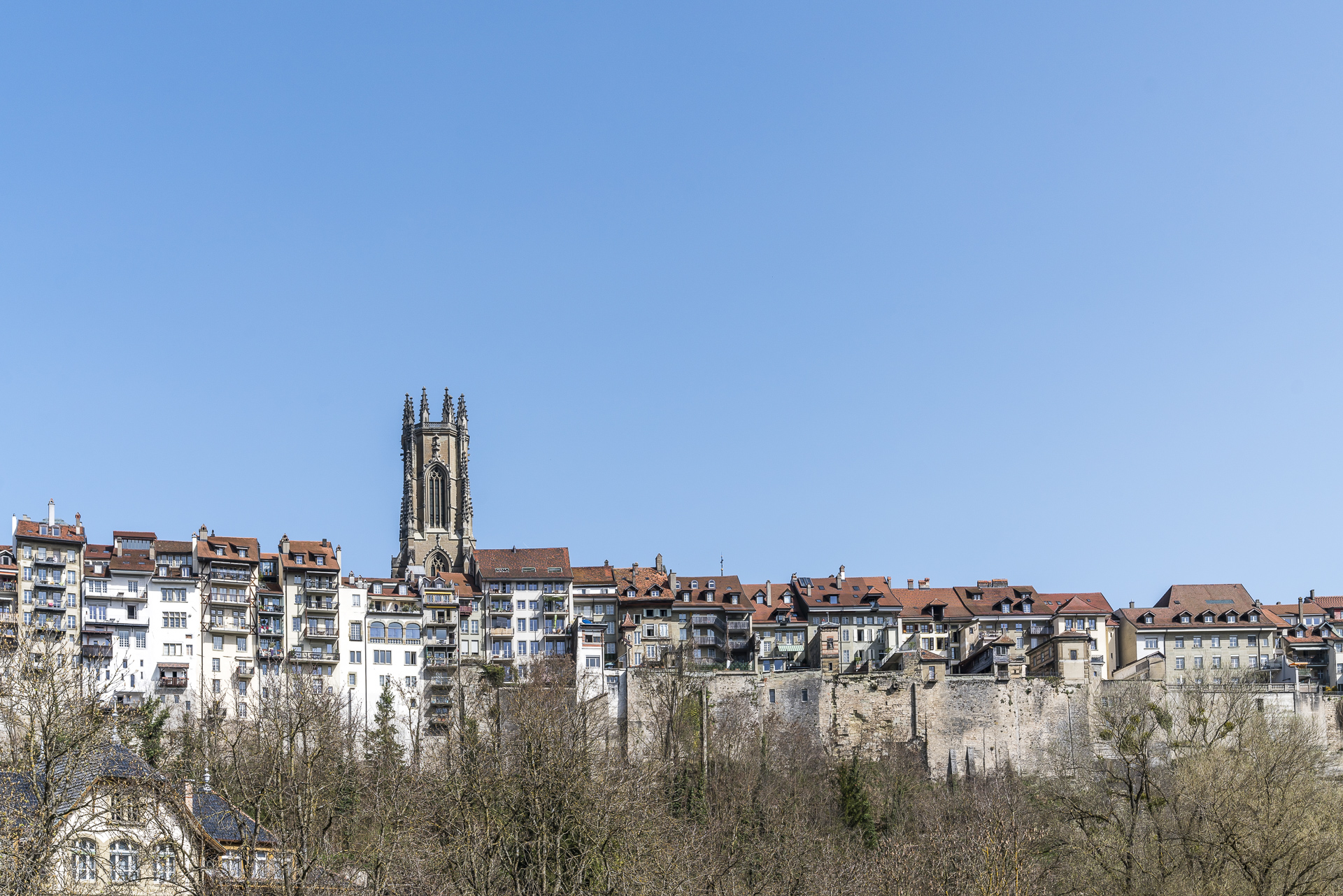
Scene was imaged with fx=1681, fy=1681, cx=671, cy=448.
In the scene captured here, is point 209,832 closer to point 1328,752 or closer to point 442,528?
point 1328,752

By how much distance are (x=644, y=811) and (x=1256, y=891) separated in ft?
64.5

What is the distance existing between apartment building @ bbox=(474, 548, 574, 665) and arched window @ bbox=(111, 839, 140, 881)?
5958 centimetres

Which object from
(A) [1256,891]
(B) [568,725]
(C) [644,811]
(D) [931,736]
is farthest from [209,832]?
(D) [931,736]

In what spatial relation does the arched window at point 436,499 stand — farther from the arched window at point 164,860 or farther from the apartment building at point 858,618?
the arched window at point 164,860

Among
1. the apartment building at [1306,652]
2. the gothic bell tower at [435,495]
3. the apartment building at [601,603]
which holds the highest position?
the gothic bell tower at [435,495]

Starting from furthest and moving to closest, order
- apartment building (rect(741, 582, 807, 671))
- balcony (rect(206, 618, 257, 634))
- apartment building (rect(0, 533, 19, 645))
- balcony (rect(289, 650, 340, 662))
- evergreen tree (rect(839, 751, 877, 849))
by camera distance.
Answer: apartment building (rect(741, 582, 807, 671)) < balcony (rect(289, 650, 340, 662)) < balcony (rect(206, 618, 257, 634)) < apartment building (rect(0, 533, 19, 645)) < evergreen tree (rect(839, 751, 877, 849))

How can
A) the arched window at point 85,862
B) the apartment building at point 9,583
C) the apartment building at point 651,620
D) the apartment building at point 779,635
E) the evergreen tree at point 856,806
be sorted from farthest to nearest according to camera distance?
the apartment building at point 779,635 → the apartment building at point 651,620 → the apartment building at point 9,583 → the evergreen tree at point 856,806 → the arched window at point 85,862

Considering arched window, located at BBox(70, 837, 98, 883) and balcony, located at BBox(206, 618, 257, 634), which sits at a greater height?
balcony, located at BBox(206, 618, 257, 634)

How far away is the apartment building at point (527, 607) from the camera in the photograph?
358ft

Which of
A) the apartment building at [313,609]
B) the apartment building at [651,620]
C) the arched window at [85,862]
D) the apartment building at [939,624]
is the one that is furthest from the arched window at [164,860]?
the apartment building at [939,624]

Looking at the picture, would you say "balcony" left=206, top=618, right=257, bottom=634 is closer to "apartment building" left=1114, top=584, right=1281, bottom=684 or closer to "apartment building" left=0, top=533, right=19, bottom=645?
"apartment building" left=0, top=533, right=19, bottom=645

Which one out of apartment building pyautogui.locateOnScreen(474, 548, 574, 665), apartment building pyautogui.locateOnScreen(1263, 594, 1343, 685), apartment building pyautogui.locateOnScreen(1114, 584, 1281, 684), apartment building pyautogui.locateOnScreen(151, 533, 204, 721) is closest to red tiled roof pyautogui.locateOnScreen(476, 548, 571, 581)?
apartment building pyautogui.locateOnScreen(474, 548, 574, 665)

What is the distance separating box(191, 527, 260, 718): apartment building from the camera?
100 meters

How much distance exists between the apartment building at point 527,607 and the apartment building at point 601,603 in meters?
0.90
